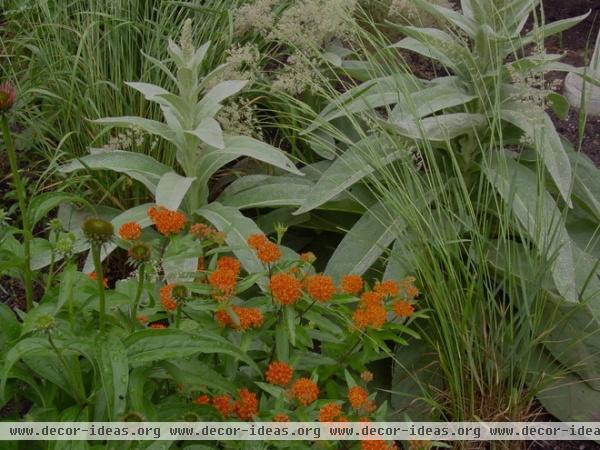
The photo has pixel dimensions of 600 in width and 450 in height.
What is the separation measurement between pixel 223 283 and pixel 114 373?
29 cm

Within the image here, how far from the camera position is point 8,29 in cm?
302

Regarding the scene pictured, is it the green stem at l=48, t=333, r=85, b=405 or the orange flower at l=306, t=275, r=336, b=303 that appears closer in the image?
the green stem at l=48, t=333, r=85, b=405

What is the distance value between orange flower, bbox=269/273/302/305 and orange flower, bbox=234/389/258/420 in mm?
189

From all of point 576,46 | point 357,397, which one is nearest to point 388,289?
point 357,397

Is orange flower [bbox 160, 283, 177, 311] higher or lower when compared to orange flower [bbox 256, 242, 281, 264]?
lower

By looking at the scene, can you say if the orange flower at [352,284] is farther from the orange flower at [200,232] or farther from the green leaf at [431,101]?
the green leaf at [431,101]

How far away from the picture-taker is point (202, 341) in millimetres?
1288

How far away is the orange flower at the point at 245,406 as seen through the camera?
55.1 inches

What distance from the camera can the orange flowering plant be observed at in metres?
1.27

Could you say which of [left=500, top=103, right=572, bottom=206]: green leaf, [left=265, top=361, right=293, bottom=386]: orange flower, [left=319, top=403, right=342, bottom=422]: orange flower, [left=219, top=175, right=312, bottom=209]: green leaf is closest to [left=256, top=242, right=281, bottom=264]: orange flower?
[left=265, top=361, right=293, bottom=386]: orange flower

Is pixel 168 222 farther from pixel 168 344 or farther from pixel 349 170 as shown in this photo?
pixel 349 170

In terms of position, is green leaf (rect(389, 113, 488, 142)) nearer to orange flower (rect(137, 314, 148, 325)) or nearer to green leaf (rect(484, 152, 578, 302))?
green leaf (rect(484, 152, 578, 302))

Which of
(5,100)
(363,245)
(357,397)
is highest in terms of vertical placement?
(5,100)

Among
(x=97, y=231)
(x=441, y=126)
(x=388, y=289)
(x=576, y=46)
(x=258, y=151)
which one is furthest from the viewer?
(x=576, y=46)
